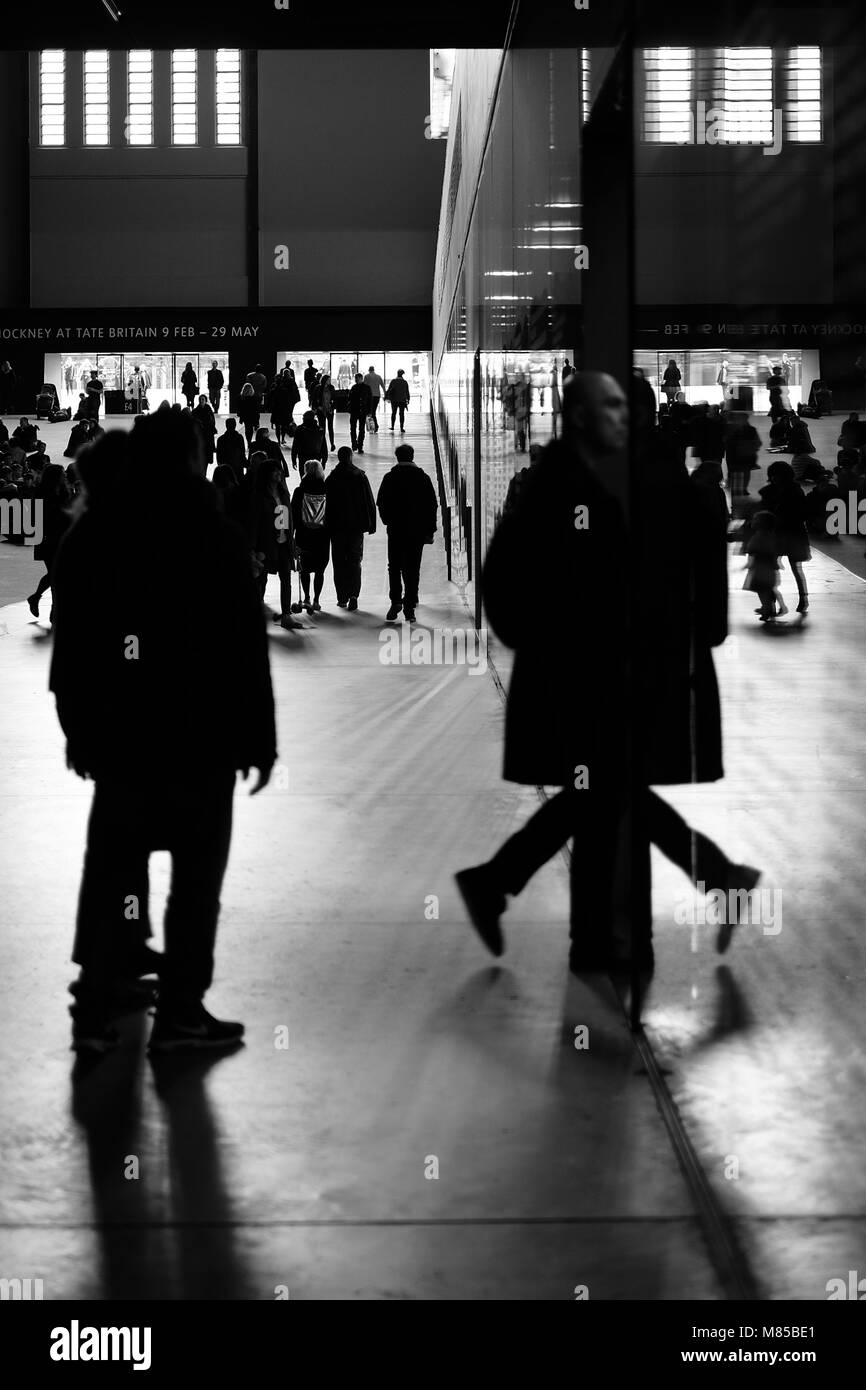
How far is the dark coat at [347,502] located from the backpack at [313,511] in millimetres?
98

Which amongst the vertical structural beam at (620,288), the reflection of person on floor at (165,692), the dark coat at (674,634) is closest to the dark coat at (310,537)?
the vertical structural beam at (620,288)

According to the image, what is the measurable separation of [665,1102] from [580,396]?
2.00m

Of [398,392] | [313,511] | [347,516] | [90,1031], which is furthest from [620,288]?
[398,392]

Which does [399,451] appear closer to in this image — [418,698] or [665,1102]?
[418,698]

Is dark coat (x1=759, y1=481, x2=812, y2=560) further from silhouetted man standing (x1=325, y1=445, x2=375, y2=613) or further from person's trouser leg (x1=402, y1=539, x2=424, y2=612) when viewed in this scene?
silhouetted man standing (x1=325, y1=445, x2=375, y2=613)

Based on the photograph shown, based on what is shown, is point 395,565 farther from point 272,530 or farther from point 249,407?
point 249,407

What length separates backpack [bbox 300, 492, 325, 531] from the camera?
16219 mm

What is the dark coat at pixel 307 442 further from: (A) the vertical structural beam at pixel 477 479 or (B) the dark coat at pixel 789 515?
(B) the dark coat at pixel 789 515

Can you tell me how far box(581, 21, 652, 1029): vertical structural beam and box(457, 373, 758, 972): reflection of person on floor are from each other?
0.18ft

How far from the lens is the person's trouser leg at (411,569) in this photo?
623 inches

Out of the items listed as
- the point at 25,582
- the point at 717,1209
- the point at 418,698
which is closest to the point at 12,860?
the point at 717,1209

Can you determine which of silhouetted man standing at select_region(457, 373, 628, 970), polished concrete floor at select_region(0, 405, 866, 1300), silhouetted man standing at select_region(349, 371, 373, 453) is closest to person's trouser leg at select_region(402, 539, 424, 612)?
polished concrete floor at select_region(0, 405, 866, 1300)

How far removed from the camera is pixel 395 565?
52.4 feet

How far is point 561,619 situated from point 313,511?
11405 mm
